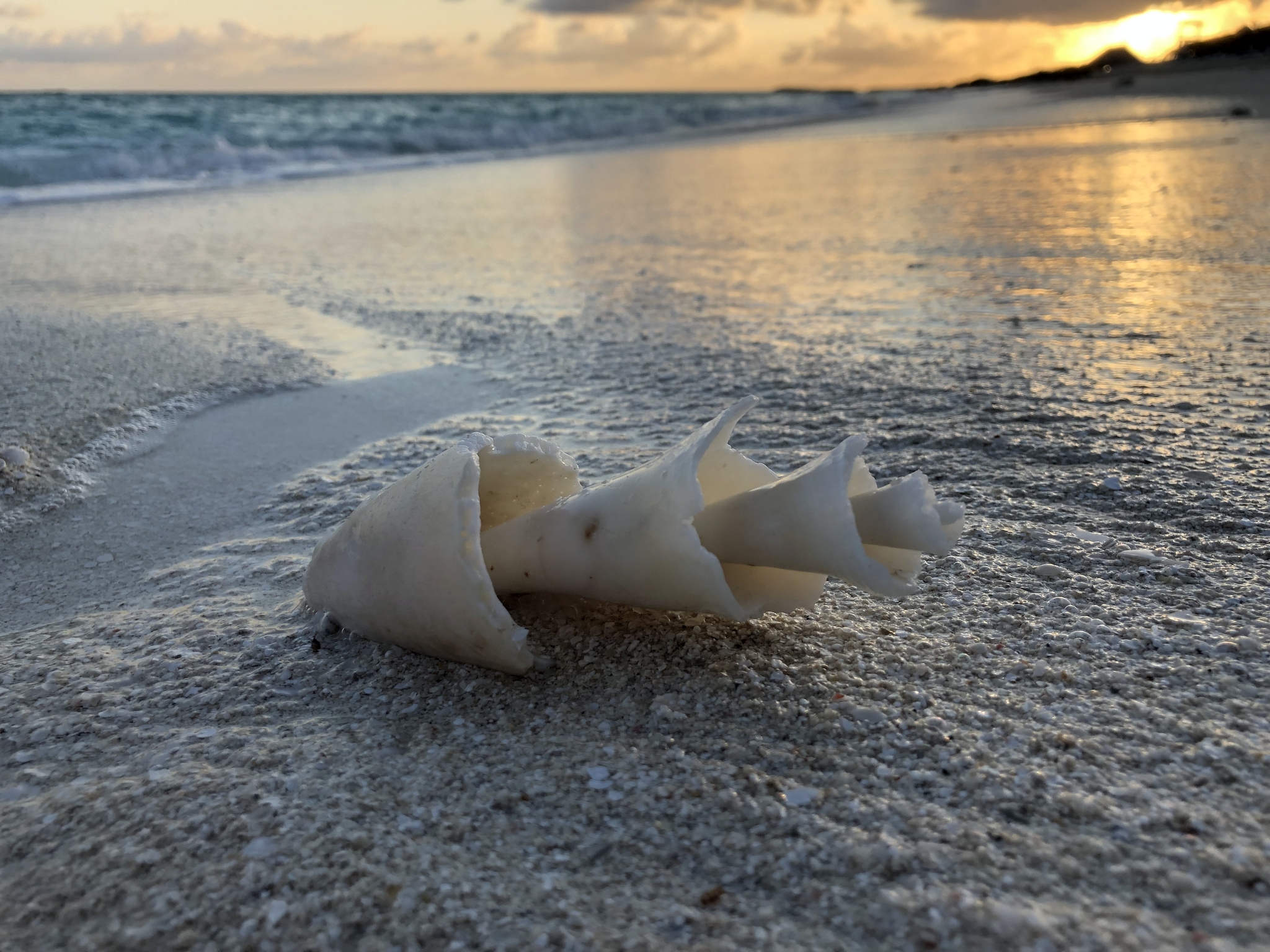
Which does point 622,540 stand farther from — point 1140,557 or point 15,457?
point 15,457

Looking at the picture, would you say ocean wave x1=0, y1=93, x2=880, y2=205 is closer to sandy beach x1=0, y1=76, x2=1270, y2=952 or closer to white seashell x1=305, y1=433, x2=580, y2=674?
sandy beach x1=0, y1=76, x2=1270, y2=952

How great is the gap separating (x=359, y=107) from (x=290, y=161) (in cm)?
1218

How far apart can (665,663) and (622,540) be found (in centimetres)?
20

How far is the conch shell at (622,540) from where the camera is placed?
1266 mm

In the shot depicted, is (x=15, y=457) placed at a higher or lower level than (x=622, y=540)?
lower

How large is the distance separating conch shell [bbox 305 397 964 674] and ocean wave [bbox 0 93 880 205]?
11.3 metres

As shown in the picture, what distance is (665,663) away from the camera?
1430 millimetres

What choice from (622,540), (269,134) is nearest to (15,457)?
(622,540)

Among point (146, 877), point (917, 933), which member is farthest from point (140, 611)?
point (917, 933)

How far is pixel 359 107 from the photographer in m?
26.6

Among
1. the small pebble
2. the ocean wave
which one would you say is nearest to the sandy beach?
the small pebble

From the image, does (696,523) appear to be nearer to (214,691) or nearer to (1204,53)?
(214,691)

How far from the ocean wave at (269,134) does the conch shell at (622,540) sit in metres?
11.3

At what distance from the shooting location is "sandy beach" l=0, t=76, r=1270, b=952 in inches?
39.4
